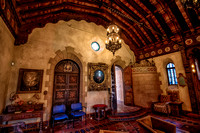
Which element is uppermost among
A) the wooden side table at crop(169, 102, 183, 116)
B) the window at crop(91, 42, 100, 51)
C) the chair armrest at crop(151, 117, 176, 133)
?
the window at crop(91, 42, 100, 51)

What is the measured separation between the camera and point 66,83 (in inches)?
209

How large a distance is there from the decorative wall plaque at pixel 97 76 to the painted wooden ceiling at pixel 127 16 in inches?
122

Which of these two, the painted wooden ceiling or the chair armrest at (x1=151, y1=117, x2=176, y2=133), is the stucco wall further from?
the chair armrest at (x1=151, y1=117, x2=176, y2=133)

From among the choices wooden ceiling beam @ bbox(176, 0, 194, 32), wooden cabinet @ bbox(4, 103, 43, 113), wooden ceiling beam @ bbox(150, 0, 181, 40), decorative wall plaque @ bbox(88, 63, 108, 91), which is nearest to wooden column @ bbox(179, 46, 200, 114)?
wooden ceiling beam @ bbox(150, 0, 181, 40)

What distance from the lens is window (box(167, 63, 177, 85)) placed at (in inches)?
253

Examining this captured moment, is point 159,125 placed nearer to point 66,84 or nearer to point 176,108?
point 176,108

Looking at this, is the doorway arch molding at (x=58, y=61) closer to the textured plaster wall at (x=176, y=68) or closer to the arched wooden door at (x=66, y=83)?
the arched wooden door at (x=66, y=83)

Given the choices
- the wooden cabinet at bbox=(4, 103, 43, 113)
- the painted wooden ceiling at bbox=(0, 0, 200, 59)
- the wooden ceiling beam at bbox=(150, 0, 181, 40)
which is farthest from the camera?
the wooden ceiling beam at bbox=(150, 0, 181, 40)

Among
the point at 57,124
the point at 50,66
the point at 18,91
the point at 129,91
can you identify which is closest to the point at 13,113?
the point at 18,91

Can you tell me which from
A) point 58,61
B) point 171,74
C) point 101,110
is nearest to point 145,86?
point 171,74

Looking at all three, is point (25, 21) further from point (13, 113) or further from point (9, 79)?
point (13, 113)

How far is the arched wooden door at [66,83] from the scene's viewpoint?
5055mm

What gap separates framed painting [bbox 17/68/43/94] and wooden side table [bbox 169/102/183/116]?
7285 millimetres

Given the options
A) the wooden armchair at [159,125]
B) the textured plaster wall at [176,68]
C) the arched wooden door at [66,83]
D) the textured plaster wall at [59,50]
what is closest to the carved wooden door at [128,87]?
the textured plaster wall at [59,50]
